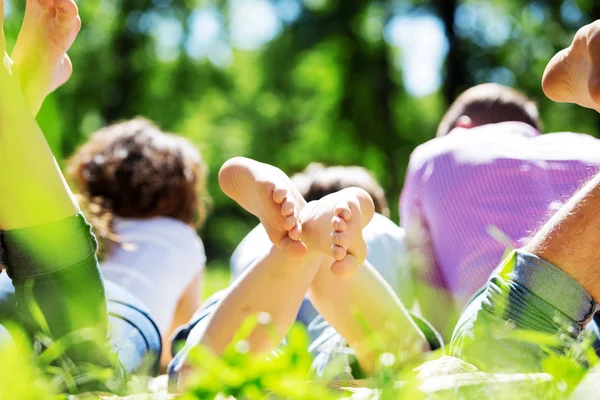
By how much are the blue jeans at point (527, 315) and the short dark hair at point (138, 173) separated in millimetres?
1652

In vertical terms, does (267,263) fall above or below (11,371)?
below

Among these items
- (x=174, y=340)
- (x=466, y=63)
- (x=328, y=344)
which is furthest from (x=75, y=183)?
(x=466, y=63)

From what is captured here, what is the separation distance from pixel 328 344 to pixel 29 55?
985 millimetres

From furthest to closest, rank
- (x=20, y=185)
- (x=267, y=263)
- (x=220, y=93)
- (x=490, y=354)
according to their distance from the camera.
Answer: (x=220, y=93) < (x=267, y=263) < (x=20, y=185) < (x=490, y=354)

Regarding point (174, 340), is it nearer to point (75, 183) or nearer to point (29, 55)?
point (29, 55)

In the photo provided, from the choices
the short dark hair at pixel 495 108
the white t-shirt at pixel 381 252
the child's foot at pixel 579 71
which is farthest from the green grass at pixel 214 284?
the child's foot at pixel 579 71

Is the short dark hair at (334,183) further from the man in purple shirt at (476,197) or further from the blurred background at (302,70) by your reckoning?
the blurred background at (302,70)

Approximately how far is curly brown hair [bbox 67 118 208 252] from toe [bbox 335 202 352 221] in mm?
1424

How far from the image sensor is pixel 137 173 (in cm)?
273

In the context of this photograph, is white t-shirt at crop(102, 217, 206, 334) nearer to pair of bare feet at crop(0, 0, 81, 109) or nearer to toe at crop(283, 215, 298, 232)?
pair of bare feet at crop(0, 0, 81, 109)

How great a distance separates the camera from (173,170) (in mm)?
2836

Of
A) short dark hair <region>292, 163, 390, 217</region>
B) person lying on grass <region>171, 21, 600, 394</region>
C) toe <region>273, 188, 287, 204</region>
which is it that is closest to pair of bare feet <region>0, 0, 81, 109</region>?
person lying on grass <region>171, 21, 600, 394</region>

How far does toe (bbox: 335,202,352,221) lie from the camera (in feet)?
4.50

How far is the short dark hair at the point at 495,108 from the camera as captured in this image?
109 inches
